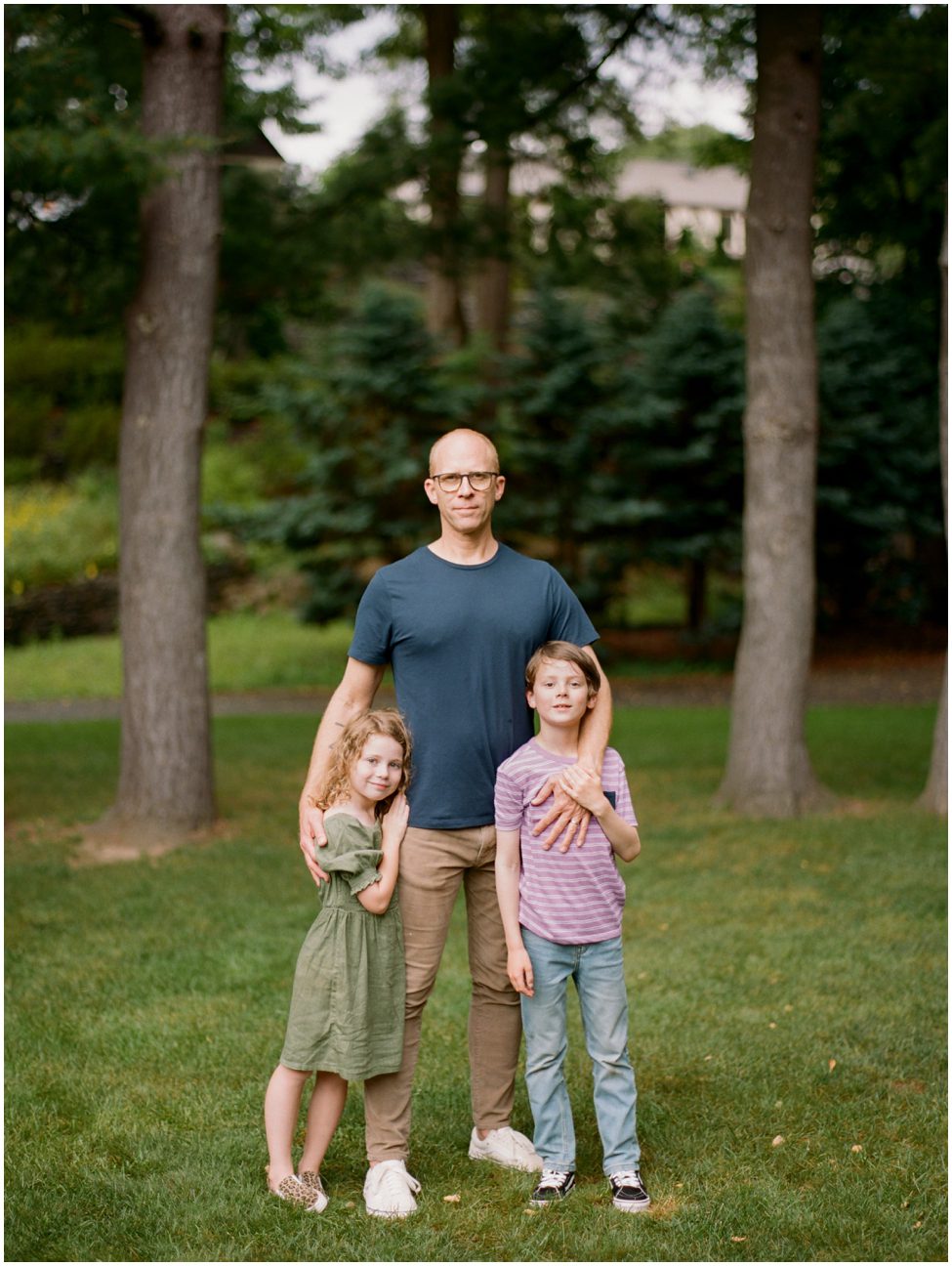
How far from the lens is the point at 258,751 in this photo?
1152cm

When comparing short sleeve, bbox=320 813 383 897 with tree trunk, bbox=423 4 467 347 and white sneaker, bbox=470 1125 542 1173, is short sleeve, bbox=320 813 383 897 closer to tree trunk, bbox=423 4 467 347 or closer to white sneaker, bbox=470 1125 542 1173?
white sneaker, bbox=470 1125 542 1173

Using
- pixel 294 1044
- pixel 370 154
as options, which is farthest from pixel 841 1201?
pixel 370 154

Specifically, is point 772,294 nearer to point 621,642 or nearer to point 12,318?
point 12,318

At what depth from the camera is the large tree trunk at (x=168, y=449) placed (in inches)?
328

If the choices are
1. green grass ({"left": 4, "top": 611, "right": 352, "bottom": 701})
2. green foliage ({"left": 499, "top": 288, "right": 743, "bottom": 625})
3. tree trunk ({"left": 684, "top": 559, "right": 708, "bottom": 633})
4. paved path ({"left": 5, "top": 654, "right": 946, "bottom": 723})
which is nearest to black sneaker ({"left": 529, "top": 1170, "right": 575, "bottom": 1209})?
paved path ({"left": 5, "top": 654, "right": 946, "bottom": 723})

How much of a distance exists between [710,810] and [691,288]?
10.9m

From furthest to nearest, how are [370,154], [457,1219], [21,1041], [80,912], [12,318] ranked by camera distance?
[370,154] → [12,318] → [80,912] → [21,1041] → [457,1219]

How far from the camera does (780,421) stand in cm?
896

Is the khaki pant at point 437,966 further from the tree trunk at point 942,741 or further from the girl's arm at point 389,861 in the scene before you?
the tree trunk at point 942,741

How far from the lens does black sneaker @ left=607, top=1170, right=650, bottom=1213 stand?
12.0ft

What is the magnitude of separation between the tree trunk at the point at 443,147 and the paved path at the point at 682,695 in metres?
4.55

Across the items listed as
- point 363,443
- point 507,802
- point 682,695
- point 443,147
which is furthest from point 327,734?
point 363,443

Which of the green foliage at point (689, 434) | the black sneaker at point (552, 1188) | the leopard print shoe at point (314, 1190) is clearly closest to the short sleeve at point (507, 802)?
the black sneaker at point (552, 1188)

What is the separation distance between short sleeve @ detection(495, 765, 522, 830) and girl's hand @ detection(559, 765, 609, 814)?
0.50 feet
